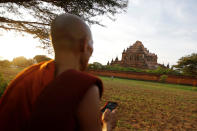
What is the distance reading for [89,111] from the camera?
67 centimetres

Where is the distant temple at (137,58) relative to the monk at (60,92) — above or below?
above

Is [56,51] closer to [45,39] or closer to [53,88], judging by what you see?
[53,88]

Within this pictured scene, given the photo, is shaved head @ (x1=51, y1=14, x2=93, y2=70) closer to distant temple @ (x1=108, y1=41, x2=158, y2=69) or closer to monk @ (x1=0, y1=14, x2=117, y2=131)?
monk @ (x1=0, y1=14, x2=117, y2=131)

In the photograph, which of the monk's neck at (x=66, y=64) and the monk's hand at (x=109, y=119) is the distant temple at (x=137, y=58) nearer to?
the monk's hand at (x=109, y=119)

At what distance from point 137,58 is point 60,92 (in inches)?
1716

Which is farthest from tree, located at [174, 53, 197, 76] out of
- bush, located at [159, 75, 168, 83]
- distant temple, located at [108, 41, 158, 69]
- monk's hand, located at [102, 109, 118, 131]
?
monk's hand, located at [102, 109, 118, 131]

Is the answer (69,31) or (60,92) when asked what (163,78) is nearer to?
(69,31)

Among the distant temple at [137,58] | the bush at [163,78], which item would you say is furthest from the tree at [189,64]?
the distant temple at [137,58]

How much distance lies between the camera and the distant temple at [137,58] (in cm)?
4103

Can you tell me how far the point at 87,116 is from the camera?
2.18 ft

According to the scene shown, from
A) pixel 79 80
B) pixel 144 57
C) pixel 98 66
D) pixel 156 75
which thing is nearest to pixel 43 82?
pixel 79 80

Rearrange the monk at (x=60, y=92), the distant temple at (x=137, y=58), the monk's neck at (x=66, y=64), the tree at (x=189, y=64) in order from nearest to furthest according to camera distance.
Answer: the monk at (x=60, y=92) → the monk's neck at (x=66, y=64) → the tree at (x=189, y=64) → the distant temple at (x=137, y=58)

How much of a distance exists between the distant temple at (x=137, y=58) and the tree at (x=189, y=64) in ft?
53.7

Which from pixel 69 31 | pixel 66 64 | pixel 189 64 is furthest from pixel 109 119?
pixel 189 64
